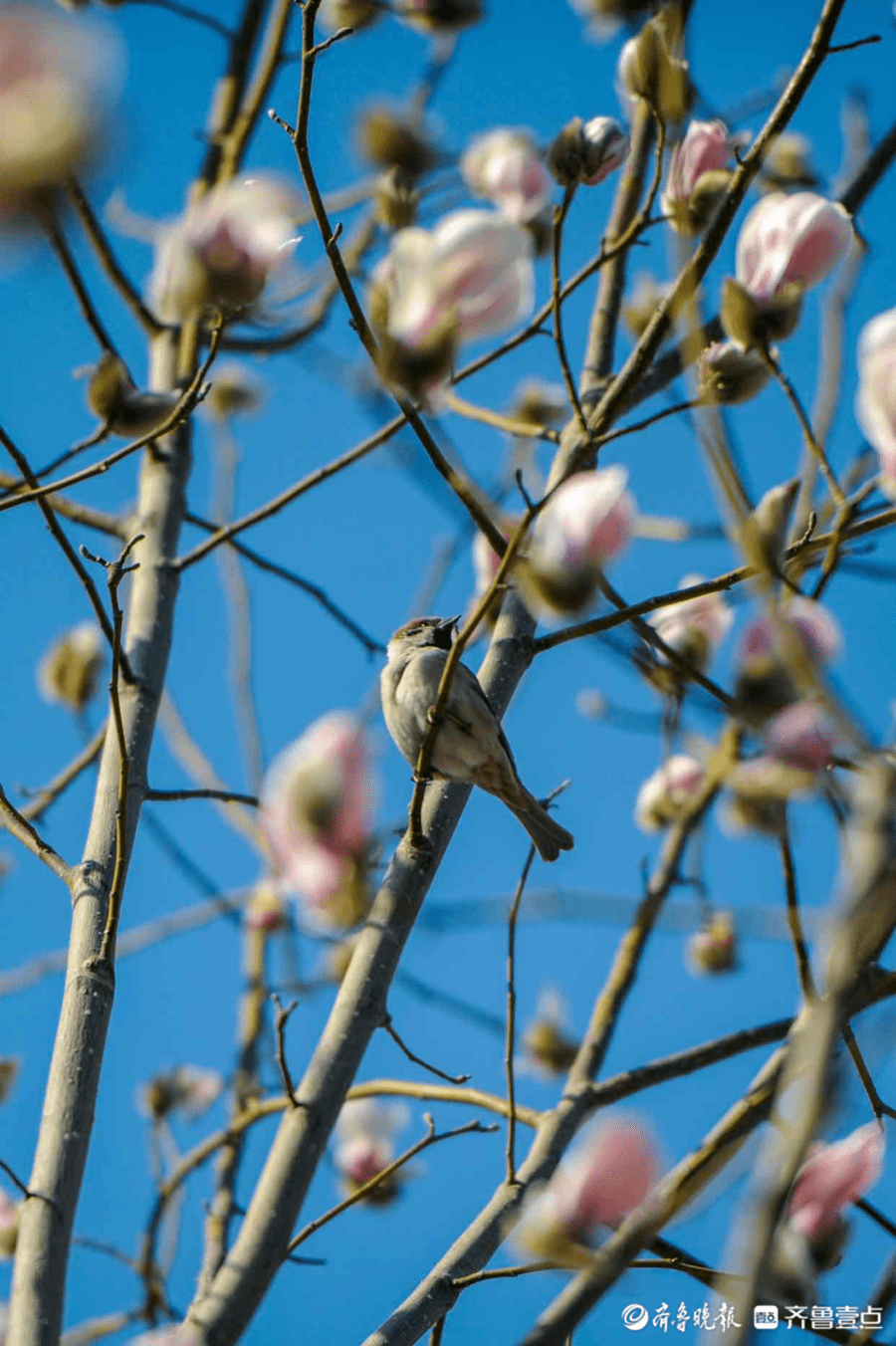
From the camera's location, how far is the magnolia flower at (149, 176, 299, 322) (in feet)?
6.50

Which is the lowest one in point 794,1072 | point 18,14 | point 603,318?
point 794,1072

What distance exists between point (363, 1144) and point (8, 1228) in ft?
3.49

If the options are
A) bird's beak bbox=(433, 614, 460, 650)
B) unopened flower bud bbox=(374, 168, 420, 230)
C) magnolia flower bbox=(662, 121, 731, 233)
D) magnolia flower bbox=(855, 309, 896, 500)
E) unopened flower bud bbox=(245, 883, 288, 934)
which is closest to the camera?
magnolia flower bbox=(855, 309, 896, 500)

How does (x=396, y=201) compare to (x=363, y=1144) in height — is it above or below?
above

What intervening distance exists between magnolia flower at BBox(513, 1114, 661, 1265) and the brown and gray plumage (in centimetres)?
106

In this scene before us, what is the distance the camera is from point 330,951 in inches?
137

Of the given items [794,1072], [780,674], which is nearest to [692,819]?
[780,674]

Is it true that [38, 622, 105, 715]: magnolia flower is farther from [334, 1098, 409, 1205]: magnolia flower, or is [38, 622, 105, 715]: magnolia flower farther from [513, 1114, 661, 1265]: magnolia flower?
[513, 1114, 661, 1265]: magnolia flower

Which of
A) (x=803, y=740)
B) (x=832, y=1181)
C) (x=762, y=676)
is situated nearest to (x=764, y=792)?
(x=803, y=740)

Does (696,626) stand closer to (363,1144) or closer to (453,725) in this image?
(453,725)

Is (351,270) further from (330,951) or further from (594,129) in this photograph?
(330,951)

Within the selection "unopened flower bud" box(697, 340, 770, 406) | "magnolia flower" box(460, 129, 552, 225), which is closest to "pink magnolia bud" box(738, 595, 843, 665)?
"unopened flower bud" box(697, 340, 770, 406)

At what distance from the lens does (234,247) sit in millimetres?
2008

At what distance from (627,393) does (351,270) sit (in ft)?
4.05
